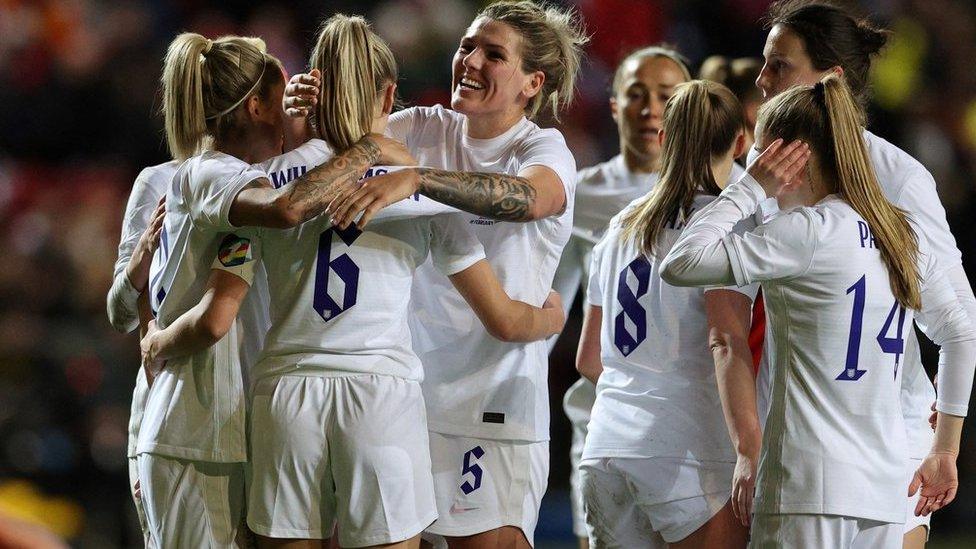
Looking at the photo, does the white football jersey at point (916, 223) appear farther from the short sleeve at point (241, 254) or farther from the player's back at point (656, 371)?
Answer: the short sleeve at point (241, 254)

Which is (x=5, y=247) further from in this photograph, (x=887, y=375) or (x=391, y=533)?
(x=887, y=375)

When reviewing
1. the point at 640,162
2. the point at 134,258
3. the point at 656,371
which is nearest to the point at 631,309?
the point at 656,371

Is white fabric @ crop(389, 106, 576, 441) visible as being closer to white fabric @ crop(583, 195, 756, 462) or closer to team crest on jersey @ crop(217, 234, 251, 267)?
white fabric @ crop(583, 195, 756, 462)

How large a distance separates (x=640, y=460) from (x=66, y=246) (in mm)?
5766

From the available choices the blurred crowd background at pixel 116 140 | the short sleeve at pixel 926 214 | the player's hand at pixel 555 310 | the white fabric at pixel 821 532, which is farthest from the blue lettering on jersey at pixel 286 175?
the blurred crowd background at pixel 116 140

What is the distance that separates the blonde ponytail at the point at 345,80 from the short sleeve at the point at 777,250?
1051 mm

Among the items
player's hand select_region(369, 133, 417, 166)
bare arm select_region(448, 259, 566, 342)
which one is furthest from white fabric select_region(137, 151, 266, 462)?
bare arm select_region(448, 259, 566, 342)

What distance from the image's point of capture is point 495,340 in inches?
153

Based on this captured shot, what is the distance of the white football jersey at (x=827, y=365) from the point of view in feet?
10.2

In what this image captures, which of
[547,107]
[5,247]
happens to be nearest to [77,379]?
[5,247]

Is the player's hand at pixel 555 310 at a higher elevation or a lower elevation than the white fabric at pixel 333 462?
higher

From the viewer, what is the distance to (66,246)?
8.30 meters

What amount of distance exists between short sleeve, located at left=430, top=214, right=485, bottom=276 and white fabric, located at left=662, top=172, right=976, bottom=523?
58cm

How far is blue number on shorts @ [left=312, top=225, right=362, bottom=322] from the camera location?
10.6 ft
